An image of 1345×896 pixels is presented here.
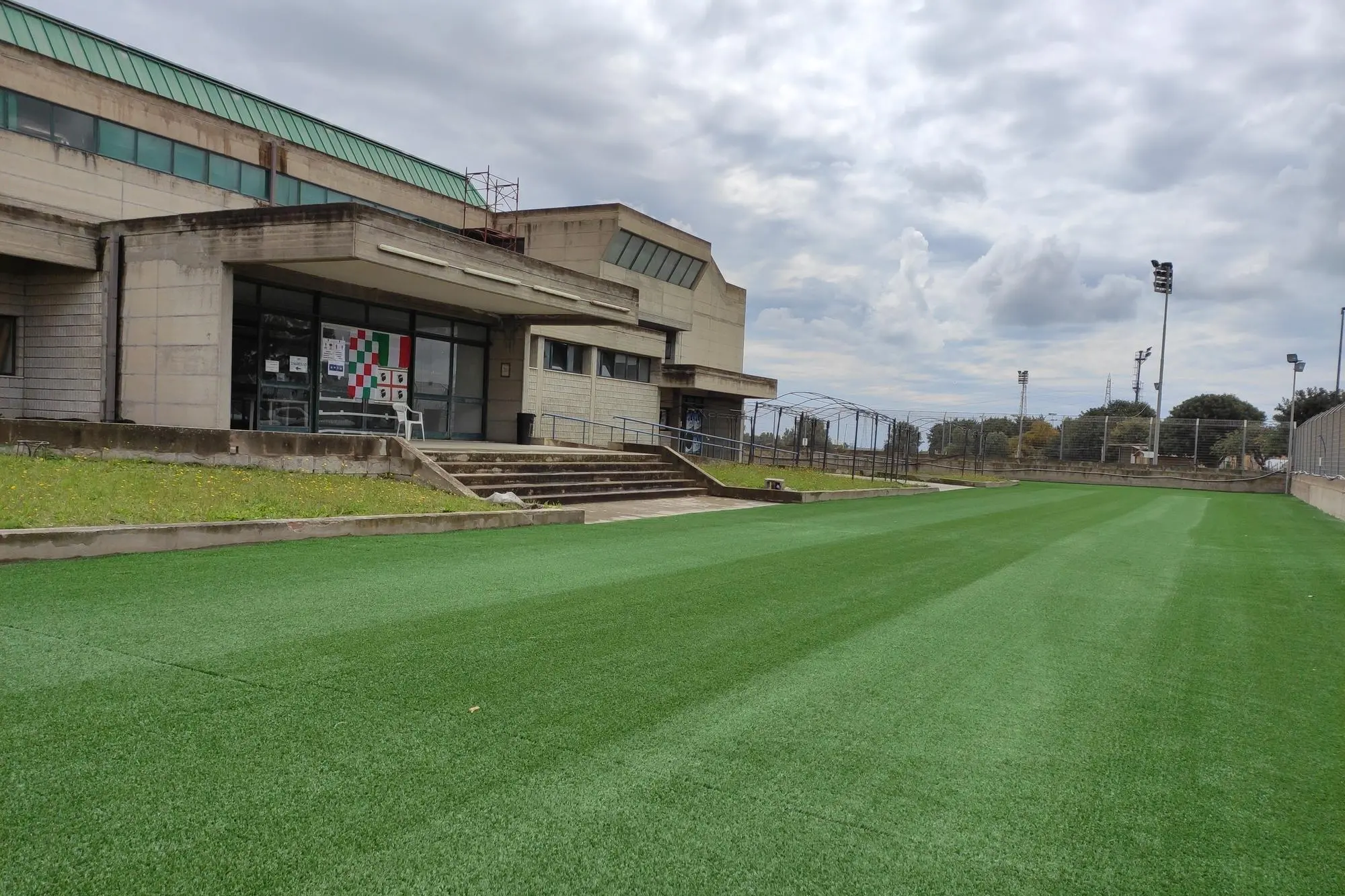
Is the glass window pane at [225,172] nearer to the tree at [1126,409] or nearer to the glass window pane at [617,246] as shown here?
the glass window pane at [617,246]

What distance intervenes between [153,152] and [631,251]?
16100 mm

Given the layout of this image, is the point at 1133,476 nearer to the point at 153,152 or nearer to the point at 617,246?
the point at 617,246

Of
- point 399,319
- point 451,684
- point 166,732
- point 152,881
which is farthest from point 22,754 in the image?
point 399,319

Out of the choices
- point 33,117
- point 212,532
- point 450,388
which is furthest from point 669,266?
point 212,532

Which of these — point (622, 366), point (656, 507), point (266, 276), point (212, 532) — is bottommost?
point (656, 507)

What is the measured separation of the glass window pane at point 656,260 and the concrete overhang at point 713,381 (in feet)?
13.0

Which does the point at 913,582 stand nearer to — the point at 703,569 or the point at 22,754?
the point at 703,569

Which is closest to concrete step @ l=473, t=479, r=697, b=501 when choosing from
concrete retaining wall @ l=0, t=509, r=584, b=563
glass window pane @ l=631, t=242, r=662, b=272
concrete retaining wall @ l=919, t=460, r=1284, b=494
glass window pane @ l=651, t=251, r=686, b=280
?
concrete retaining wall @ l=0, t=509, r=584, b=563

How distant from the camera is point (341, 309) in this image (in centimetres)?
1881

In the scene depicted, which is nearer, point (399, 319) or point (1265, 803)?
point (1265, 803)

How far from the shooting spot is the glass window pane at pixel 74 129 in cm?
2061

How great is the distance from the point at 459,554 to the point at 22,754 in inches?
214

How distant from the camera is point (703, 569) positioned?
8.20 meters

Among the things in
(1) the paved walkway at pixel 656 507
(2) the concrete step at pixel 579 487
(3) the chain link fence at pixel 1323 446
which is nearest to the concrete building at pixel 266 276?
(2) the concrete step at pixel 579 487
